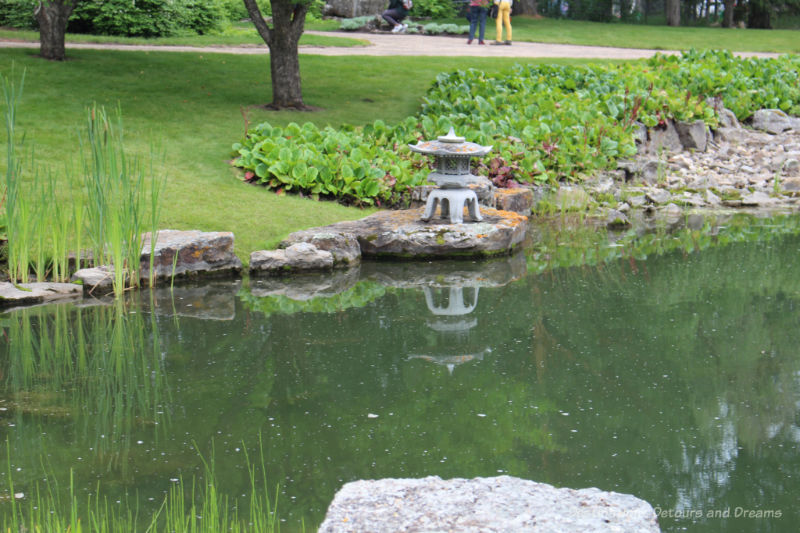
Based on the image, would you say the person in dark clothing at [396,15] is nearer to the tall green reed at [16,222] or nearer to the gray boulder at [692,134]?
the gray boulder at [692,134]

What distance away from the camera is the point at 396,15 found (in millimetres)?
25078

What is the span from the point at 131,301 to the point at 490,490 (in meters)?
5.03

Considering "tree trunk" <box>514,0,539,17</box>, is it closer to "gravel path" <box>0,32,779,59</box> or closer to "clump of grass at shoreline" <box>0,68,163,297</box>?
"gravel path" <box>0,32,779,59</box>

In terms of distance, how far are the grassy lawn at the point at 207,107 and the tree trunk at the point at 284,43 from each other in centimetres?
36

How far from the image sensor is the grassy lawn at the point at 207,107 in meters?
9.91

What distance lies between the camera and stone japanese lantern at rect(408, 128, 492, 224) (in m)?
9.45

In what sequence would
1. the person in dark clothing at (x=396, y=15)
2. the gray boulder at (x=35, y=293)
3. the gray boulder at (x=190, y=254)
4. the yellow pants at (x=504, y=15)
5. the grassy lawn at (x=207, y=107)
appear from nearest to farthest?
the gray boulder at (x=35, y=293) → the gray boulder at (x=190, y=254) → the grassy lawn at (x=207, y=107) → the yellow pants at (x=504, y=15) → the person in dark clothing at (x=396, y=15)

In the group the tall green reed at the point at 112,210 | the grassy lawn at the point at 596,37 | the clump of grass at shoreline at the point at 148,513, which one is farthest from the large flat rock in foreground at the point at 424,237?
the grassy lawn at the point at 596,37

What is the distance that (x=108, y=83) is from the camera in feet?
46.1

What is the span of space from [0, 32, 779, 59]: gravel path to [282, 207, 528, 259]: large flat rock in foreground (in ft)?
31.0

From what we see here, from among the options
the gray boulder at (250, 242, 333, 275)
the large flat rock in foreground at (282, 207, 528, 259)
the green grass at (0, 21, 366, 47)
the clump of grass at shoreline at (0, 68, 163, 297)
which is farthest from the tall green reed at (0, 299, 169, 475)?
the green grass at (0, 21, 366, 47)

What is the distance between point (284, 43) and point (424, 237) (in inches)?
206

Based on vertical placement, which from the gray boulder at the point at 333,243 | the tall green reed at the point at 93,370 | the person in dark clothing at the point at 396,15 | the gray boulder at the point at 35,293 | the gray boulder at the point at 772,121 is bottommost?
the tall green reed at the point at 93,370

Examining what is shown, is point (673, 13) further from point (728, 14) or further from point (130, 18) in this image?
point (130, 18)
